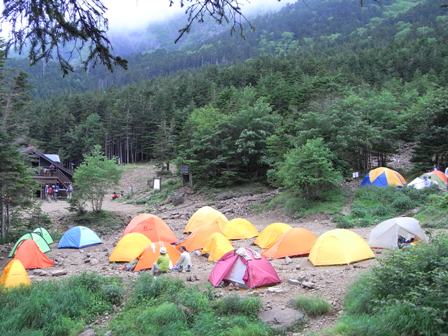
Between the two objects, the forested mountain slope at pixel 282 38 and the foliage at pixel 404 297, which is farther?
the forested mountain slope at pixel 282 38

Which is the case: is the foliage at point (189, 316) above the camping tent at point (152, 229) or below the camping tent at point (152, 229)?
below

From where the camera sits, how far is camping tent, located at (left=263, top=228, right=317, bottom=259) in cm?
1389

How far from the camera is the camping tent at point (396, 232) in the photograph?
512 inches

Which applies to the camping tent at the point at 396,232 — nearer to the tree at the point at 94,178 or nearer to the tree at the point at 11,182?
the tree at the point at 11,182

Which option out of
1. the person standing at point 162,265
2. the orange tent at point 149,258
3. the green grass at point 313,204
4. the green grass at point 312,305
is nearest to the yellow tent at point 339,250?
the green grass at point 312,305

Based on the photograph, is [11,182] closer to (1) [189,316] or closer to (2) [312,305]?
(1) [189,316]

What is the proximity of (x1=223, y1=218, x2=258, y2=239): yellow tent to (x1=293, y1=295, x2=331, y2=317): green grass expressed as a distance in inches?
378

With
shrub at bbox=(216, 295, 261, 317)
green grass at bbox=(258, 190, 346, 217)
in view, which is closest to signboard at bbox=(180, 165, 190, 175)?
green grass at bbox=(258, 190, 346, 217)

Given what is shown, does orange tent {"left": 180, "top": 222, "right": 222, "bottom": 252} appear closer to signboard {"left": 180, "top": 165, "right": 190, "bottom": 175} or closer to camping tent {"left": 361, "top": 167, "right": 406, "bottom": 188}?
camping tent {"left": 361, "top": 167, "right": 406, "bottom": 188}

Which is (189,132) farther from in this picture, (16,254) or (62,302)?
(62,302)

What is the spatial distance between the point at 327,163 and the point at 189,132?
712 inches

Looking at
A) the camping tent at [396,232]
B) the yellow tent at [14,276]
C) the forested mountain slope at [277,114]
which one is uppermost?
the forested mountain slope at [277,114]

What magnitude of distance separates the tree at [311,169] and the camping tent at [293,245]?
22.8ft

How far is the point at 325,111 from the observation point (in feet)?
82.9
